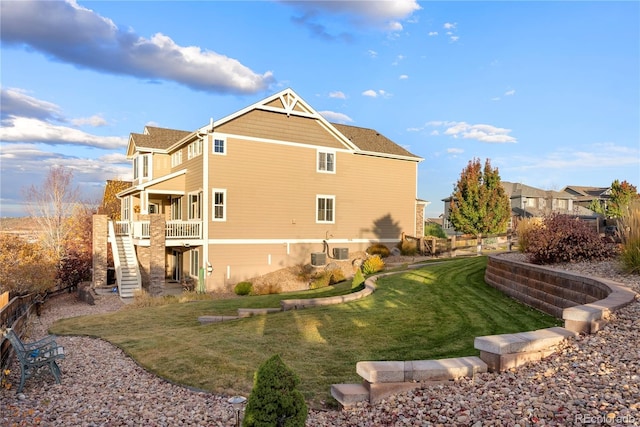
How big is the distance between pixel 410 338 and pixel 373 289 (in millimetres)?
4841

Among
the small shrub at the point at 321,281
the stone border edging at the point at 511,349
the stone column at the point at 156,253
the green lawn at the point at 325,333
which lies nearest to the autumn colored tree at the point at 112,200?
the stone column at the point at 156,253

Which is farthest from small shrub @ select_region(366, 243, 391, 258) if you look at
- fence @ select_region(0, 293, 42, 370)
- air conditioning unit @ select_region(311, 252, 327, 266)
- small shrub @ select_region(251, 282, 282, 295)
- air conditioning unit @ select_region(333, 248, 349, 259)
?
fence @ select_region(0, 293, 42, 370)

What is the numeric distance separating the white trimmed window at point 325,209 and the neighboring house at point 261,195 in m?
0.06

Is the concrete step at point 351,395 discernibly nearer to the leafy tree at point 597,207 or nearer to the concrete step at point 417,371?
the concrete step at point 417,371

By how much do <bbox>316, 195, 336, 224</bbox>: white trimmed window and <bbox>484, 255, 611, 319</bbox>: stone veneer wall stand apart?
13.6m

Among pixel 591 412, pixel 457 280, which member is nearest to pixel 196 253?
pixel 457 280

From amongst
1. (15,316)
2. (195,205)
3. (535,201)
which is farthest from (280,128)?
(535,201)

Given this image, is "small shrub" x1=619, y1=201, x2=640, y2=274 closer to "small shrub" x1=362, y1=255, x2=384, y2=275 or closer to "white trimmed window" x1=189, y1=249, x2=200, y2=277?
"small shrub" x1=362, y1=255, x2=384, y2=275

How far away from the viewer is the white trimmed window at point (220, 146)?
2073cm

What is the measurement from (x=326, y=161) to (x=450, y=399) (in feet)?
68.7

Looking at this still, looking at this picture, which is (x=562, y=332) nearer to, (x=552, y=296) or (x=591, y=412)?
(x=591, y=412)

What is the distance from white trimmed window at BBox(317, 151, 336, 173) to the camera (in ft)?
80.2

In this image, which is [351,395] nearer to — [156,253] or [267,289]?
[267,289]

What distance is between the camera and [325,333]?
8734 millimetres
